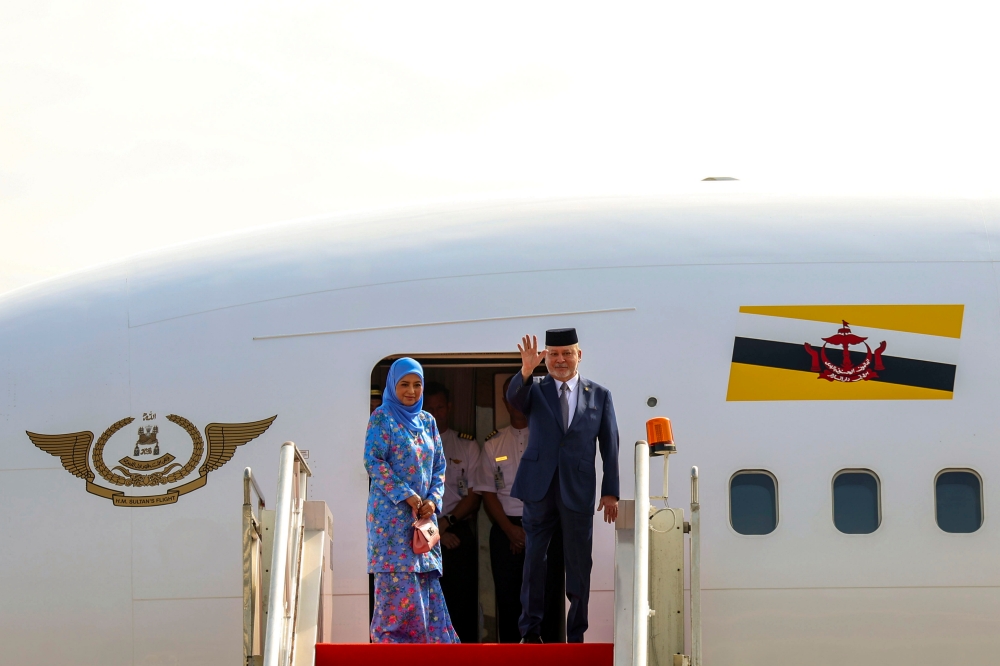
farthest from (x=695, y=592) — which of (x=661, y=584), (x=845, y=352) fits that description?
(x=845, y=352)

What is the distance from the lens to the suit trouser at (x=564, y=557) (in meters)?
7.07

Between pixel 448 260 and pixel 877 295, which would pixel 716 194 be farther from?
pixel 448 260

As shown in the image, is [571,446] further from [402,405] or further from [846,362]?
[846,362]

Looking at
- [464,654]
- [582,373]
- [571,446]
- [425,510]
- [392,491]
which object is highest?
[582,373]

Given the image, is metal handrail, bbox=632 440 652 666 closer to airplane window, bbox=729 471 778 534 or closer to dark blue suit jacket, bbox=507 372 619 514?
dark blue suit jacket, bbox=507 372 619 514

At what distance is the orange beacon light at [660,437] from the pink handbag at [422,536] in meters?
1.47

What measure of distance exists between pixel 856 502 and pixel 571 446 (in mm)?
1895

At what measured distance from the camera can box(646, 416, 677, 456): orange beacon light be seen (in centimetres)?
632

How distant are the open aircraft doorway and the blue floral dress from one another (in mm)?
747

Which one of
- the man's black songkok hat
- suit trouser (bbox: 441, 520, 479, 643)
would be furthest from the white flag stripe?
suit trouser (bbox: 441, 520, 479, 643)

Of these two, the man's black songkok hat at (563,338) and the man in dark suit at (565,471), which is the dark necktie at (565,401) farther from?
the man's black songkok hat at (563,338)

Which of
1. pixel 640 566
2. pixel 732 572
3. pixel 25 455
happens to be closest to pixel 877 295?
pixel 732 572

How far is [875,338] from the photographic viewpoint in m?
7.41

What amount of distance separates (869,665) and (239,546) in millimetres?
4121
